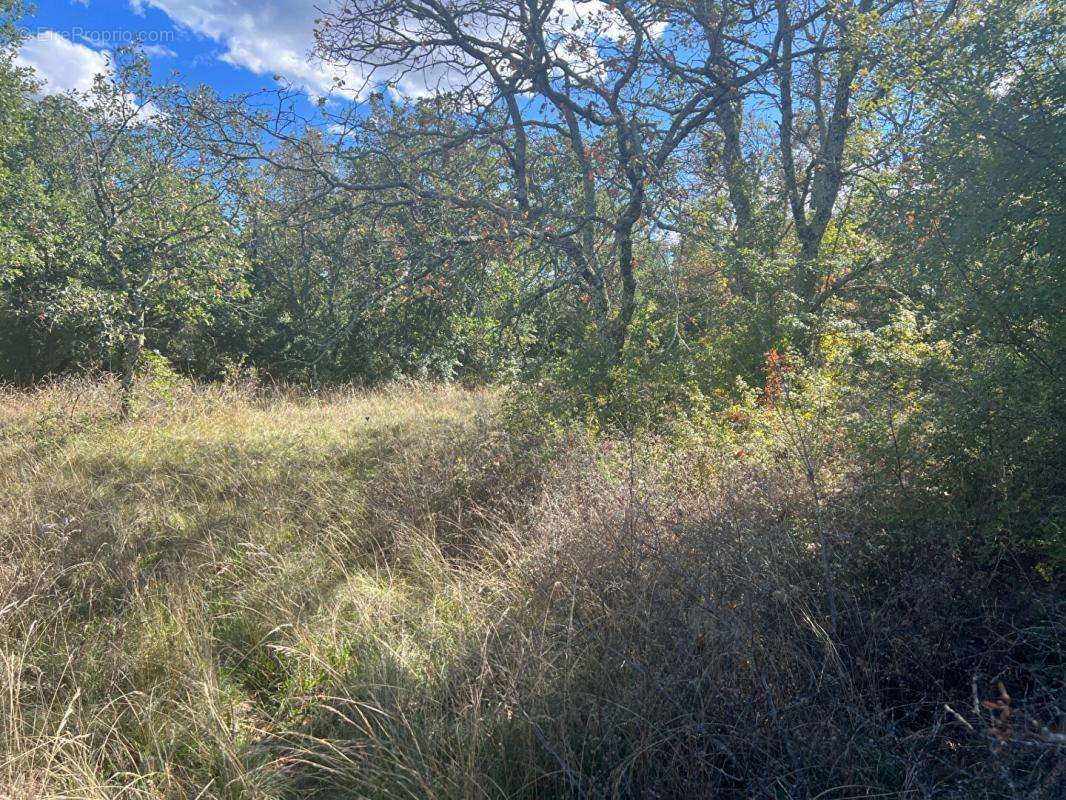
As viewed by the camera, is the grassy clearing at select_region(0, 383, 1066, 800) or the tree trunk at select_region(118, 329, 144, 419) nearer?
the grassy clearing at select_region(0, 383, 1066, 800)

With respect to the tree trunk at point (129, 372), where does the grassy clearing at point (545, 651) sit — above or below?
below

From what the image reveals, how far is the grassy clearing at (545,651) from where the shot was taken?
2.14 meters

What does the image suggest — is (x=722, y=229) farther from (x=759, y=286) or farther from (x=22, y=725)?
(x=22, y=725)

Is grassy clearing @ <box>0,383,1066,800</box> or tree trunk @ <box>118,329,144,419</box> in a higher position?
tree trunk @ <box>118,329,144,419</box>

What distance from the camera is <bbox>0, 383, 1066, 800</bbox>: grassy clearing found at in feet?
7.03

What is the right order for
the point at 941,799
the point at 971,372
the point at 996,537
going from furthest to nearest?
the point at 971,372 → the point at 996,537 → the point at 941,799

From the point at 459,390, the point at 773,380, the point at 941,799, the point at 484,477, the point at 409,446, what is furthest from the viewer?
the point at 459,390

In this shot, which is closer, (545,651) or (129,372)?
(545,651)

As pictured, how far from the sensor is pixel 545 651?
2.60 meters

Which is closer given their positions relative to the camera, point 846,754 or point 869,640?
point 846,754

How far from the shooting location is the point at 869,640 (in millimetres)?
2480

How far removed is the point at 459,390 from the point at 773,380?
6.38 meters

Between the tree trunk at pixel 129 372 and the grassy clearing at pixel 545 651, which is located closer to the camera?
the grassy clearing at pixel 545 651

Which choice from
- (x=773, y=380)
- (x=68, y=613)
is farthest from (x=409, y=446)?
(x=773, y=380)
